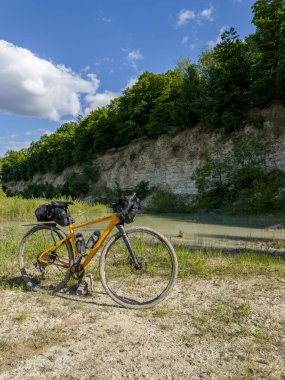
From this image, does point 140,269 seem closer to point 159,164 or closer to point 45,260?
point 45,260

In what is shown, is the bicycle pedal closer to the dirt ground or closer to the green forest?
the dirt ground

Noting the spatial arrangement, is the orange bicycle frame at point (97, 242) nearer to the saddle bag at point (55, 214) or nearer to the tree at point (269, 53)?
the saddle bag at point (55, 214)

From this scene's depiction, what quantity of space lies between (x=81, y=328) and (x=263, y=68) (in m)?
27.1

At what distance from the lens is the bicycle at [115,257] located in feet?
13.4

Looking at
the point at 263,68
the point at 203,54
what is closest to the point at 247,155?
the point at 263,68

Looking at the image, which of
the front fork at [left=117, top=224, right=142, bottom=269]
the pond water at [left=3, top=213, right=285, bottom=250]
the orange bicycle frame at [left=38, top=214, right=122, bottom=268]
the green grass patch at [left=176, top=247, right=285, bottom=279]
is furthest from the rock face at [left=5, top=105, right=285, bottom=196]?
the orange bicycle frame at [left=38, top=214, right=122, bottom=268]

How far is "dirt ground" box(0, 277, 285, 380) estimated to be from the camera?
2.59m

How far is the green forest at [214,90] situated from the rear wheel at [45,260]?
24.1m

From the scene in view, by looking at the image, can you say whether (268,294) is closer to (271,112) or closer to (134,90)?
(271,112)

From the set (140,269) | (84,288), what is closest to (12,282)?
(84,288)

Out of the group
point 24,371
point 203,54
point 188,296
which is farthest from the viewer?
point 203,54

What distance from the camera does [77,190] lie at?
4356 cm

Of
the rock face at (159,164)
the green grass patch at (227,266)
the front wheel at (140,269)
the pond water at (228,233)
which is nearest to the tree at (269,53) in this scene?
the rock face at (159,164)

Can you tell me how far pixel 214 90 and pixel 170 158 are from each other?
319 inches
